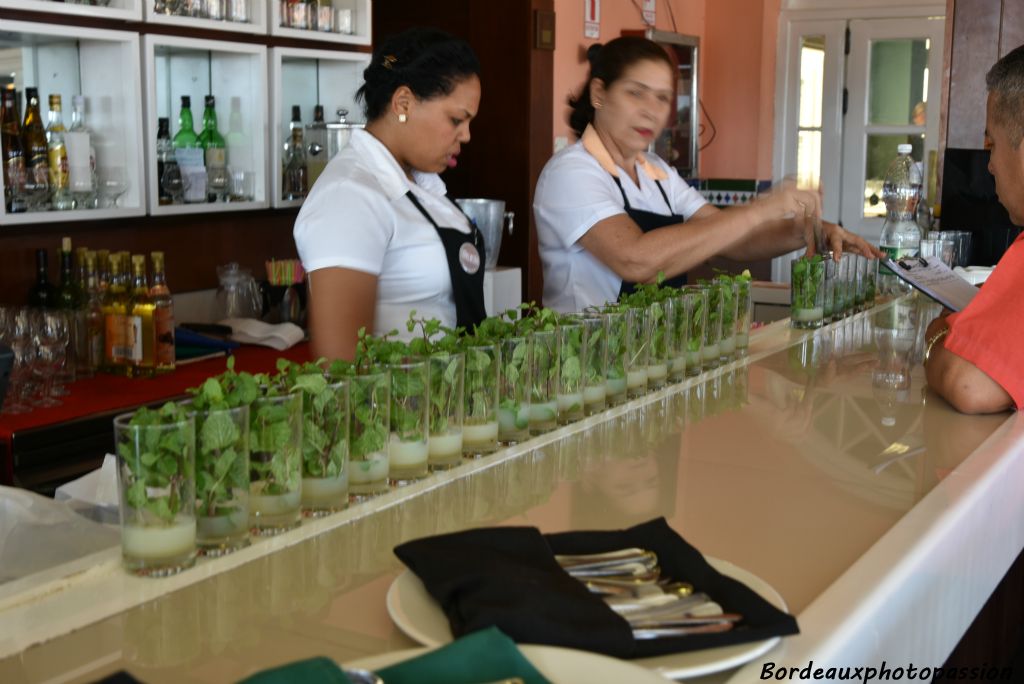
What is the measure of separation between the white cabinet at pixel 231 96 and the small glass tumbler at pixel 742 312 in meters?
1.78

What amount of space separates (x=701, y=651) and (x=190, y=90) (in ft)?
10.5

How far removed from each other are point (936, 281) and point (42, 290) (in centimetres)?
238

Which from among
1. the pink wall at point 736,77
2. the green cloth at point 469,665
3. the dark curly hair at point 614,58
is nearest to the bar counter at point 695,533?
the green cloth at point 469,665

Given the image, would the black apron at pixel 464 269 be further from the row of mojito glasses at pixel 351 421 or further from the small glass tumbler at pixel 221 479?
the small glass tumbler at pixel 221 479

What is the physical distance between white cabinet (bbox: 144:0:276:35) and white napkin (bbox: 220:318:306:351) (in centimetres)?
90

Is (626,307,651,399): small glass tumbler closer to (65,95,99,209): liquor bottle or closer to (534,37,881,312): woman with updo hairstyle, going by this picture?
(534,37,881,312): woman with updo hairstyle

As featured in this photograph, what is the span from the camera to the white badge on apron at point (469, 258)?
2582mm

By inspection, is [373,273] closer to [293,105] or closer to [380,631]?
[380,631]

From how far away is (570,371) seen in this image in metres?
1.93

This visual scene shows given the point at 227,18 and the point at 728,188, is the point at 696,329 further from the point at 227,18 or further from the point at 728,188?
the point at 728,188

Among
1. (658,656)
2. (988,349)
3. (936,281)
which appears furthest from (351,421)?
(936,281)

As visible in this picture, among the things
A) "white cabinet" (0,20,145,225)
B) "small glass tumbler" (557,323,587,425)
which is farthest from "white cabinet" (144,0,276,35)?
Result: "small glass tumbler" (557,323,587,425)

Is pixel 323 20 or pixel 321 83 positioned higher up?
pixel 323 20

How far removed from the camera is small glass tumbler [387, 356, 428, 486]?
155 centimetres
